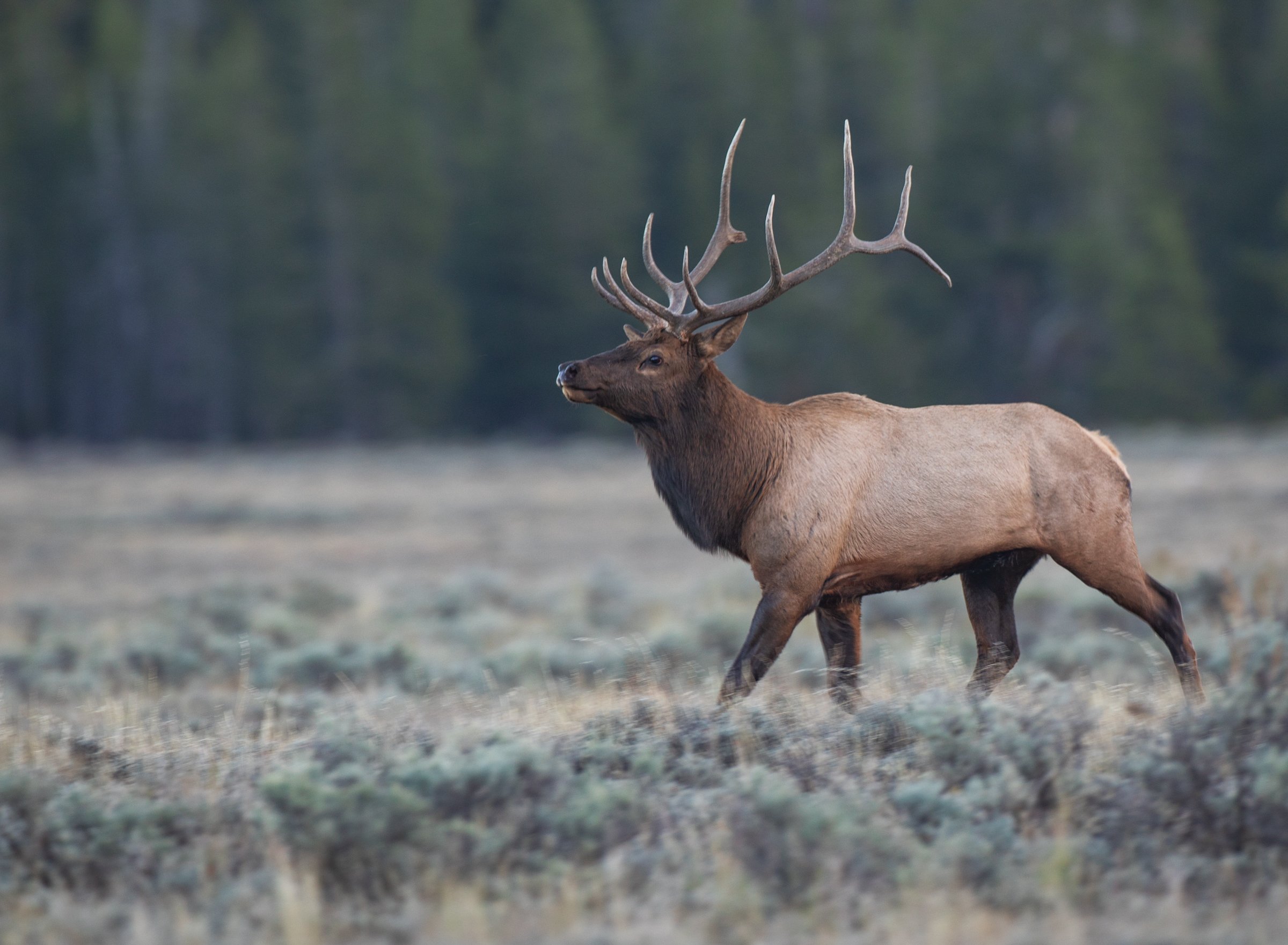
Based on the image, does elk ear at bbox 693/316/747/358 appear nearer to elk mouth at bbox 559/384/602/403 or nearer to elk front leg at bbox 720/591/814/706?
elk mouth at bbox 559/384/602/403

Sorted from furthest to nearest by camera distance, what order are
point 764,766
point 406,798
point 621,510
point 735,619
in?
point 621,510 < point 735,619 < point 764,766 < point 406,798

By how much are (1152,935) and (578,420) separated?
37580 millimetres

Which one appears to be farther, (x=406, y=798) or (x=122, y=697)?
(x=122, y=697)

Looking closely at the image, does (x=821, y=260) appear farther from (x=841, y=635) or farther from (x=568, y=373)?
(x=841, y=635)

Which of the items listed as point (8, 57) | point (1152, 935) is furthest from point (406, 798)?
point (8, 57)

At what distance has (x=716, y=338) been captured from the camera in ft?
23.0

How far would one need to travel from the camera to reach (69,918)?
162 inches

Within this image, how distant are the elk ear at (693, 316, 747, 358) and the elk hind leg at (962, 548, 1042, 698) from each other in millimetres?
1617

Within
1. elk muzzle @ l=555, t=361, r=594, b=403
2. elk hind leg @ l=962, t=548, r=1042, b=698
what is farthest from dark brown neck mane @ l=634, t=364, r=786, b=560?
elk hind leg @ l=962, t=548, r=1042, b=698

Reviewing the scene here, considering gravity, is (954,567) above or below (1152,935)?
above

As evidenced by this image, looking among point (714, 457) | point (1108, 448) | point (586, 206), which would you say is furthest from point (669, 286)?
point (586, 206)

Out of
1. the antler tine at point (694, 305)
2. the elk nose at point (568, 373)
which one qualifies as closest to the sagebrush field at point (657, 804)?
the elk nose at point (568, 373)

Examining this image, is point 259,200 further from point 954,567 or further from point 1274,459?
point 954,567

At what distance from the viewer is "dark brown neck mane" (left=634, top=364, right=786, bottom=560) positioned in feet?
22.1
